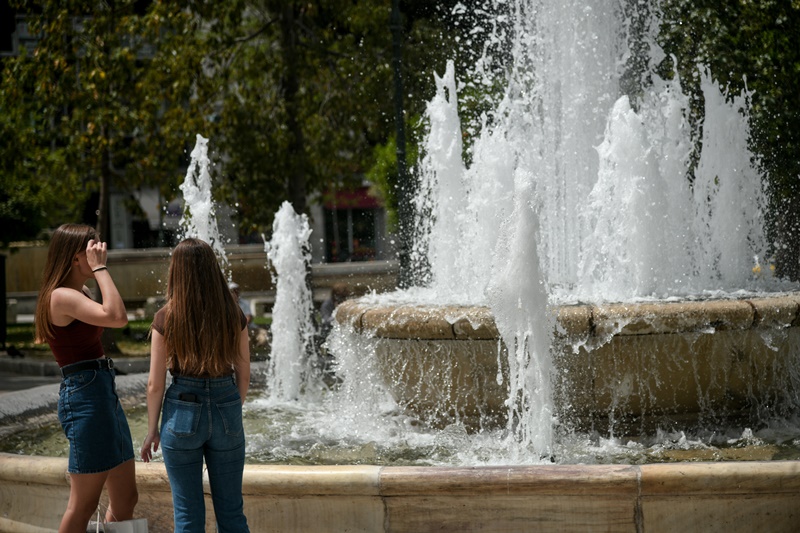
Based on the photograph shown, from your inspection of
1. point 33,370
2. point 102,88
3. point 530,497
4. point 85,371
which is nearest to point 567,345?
point 530,497

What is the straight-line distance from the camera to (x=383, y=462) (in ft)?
18.0

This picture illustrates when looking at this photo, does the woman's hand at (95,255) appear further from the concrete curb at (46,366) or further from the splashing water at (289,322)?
the concrete curb at (46,366)

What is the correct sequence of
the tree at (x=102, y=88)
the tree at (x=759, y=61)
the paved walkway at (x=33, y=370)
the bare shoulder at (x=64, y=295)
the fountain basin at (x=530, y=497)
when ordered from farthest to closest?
the tree at (x=102, y=88) < the tree at (x=759, y=61) < the paved walkway at (x=33, y=370) < the fountain basin at (x=530, y=497) < the bare shoulder at (x=64, y=295)

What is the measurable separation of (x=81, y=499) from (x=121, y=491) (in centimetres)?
15

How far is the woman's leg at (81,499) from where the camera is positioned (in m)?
3.79

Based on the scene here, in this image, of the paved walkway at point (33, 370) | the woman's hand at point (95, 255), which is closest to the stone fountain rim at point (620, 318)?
the woman's hand at point (95, 255)

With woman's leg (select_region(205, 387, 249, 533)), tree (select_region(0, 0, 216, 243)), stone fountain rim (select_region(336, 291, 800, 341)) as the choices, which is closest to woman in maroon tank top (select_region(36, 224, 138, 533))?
woman's leg (select_region(205, 387, 249, 533))

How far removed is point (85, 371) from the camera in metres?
3.77

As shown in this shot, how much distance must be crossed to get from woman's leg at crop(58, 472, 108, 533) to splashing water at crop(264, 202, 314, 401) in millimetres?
4786

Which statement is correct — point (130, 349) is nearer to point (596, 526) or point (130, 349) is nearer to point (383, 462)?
point (383, 462)

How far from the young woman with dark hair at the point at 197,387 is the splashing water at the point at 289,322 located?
5.10m

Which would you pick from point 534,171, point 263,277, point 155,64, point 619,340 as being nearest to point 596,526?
point 619,340

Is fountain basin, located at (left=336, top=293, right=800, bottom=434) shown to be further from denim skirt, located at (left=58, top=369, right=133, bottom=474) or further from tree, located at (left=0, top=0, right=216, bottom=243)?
tree, located at (left=0, top=0, right=216, bottom=243)

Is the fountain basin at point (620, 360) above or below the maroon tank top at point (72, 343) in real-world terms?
below
